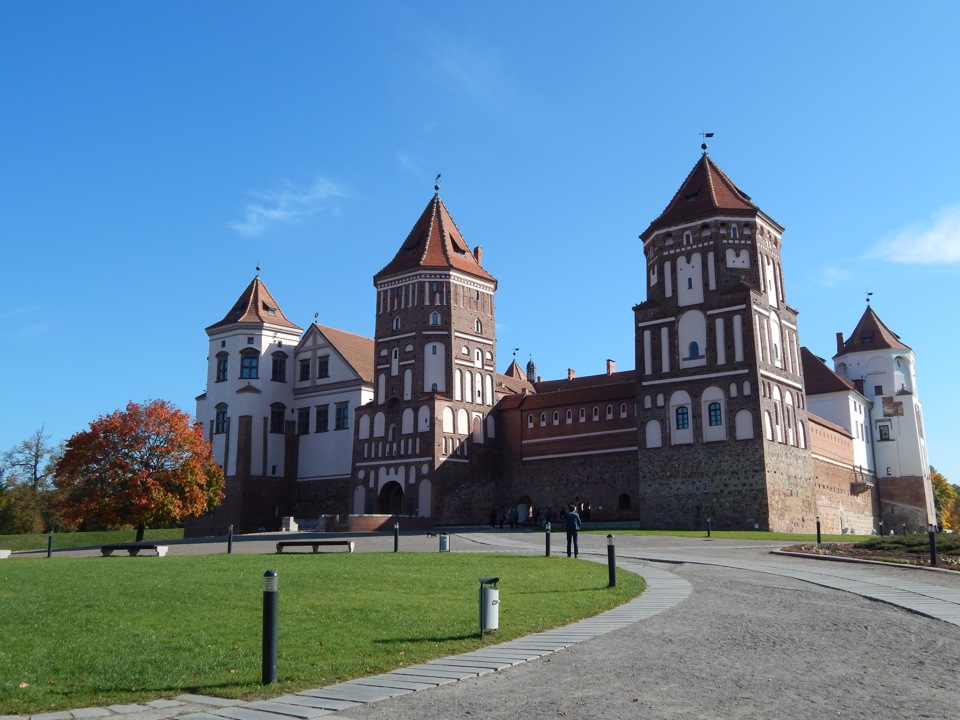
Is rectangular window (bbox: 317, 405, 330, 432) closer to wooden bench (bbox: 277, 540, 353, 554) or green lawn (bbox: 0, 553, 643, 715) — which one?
wooden bench (bbox: 277, 540, 353, 554)

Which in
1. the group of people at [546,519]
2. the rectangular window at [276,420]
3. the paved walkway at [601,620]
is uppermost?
the rectangular window at [276,420]

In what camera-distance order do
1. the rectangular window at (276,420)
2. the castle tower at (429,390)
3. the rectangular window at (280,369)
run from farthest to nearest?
1. the rectangular window at (280,369)
2. the rectangular window at (276,420)
3. the castle tower at (429,390)

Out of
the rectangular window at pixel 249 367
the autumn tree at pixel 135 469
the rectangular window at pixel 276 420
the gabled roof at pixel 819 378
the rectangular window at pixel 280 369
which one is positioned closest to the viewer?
the autumn tree at pixel 135 469

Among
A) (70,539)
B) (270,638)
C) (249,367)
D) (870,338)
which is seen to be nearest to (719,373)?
(249,367)

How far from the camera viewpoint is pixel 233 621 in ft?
40.0

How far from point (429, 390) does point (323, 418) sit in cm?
977

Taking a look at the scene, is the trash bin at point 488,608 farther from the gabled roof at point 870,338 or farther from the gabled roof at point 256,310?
the gabled roof at point 870,338

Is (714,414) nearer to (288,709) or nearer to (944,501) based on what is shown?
(288,709)

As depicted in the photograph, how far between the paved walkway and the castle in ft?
70.4

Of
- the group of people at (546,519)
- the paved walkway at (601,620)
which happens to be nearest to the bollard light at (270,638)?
the paved walkway at (601,620)

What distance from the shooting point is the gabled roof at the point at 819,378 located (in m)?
70.7

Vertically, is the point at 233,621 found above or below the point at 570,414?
below

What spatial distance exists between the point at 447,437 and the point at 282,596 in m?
44.6

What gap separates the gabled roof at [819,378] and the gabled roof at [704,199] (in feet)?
68.2
